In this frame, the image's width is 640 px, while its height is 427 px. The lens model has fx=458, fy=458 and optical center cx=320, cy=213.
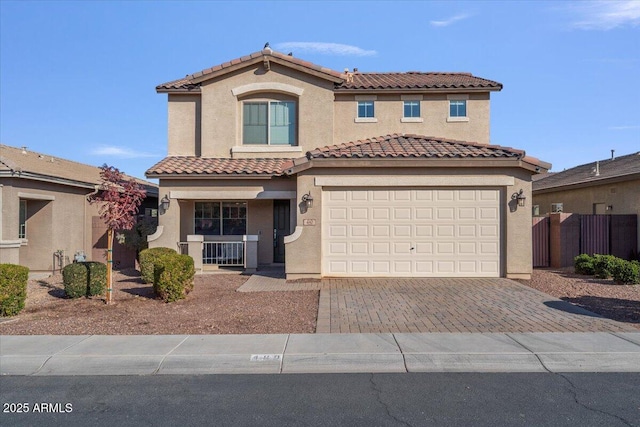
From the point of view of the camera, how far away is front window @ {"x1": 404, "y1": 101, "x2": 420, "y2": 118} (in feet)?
56.5

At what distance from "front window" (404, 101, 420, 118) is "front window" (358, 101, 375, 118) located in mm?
1256

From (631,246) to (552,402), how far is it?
565 inches

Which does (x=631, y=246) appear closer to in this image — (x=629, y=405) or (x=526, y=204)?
(x=526, y=204)

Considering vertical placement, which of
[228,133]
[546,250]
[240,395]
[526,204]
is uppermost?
[228,133]

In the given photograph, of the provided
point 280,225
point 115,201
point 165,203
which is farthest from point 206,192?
point 115,201

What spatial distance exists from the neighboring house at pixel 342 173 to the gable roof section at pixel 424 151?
0.17 ft

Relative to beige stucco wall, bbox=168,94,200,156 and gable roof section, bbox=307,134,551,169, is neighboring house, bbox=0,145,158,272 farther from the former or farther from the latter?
gable roof section, bbox=307,134,551,169

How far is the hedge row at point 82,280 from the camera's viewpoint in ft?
35.1

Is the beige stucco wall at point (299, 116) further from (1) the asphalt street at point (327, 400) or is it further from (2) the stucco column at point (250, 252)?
(1) the asphalt street at point (327, 400)

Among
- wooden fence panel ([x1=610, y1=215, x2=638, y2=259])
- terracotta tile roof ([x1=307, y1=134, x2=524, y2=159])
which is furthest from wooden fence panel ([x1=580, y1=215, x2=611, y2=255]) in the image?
terracotta tile roof ([x1=307, y1=134, x2=524, y2=159])

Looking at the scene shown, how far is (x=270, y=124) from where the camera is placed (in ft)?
55.7

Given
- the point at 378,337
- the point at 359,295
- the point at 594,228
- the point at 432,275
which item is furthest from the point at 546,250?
the point at 378,337

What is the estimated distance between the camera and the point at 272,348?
689cm

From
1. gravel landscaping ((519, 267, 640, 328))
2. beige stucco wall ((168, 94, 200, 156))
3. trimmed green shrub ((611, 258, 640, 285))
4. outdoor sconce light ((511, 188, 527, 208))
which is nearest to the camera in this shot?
gravel landscaping ((519, 267, 640, 328))
